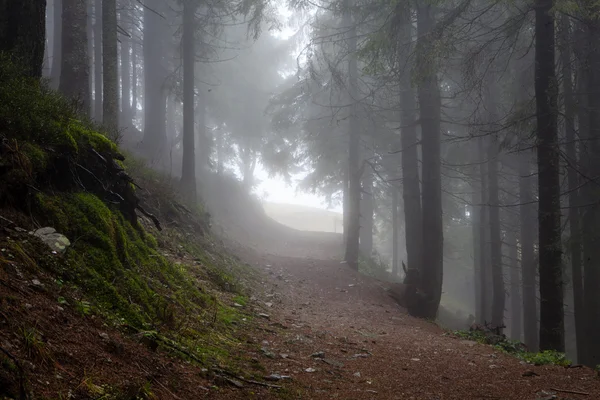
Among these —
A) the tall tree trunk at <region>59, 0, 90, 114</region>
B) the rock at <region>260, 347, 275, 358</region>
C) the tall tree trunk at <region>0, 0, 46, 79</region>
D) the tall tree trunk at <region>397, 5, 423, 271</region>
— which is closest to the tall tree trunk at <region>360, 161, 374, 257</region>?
the tall tree trunk at <region>397, 5, 423, 271</region>

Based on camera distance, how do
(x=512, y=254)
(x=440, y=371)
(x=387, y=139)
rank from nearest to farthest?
1. (x=440, y=371)
2. (x=387, y=139)
3. (x=512, y=254)

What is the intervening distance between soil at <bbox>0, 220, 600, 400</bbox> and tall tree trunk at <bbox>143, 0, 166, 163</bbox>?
1353 cm

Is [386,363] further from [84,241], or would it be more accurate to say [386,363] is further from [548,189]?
[548,189]

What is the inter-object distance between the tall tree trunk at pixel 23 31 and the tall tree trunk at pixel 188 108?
10.4 meters

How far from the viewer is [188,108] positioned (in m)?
16.5

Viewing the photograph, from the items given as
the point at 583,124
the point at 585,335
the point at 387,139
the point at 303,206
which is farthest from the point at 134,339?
the point at 303,206

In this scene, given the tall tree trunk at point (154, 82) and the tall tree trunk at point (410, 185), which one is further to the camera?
the tall tree trunk at point (154, 82)

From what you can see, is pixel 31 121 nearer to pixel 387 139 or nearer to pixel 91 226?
pixel 91 226

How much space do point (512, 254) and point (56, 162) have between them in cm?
2899

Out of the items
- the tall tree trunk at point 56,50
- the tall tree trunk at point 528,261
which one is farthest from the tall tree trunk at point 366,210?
the tall tree trunk at point 56,50

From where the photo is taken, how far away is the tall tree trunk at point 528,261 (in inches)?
628

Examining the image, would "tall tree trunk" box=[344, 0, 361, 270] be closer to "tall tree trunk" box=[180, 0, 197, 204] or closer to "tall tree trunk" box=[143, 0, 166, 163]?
"tall tree trunk" box=[180, 0, 197, 204]

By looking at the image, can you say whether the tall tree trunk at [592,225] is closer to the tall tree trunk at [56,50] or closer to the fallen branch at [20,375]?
the fallen branch at [20,375]

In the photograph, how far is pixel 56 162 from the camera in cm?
442
